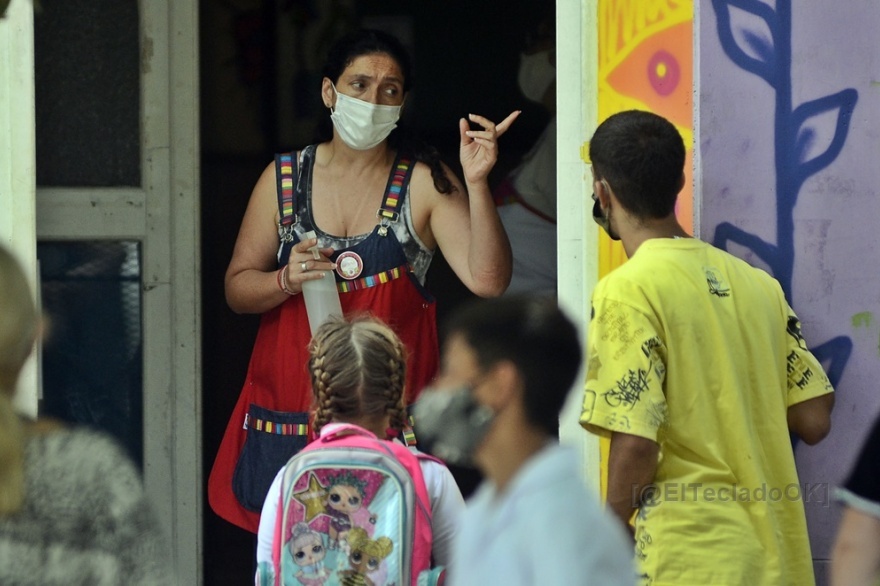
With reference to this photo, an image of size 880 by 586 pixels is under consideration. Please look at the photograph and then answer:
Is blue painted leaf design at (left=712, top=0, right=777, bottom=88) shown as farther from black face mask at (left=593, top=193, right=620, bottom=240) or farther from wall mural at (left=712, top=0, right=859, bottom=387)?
black face mask at (left=593, top=193, right=620, bottom=240)

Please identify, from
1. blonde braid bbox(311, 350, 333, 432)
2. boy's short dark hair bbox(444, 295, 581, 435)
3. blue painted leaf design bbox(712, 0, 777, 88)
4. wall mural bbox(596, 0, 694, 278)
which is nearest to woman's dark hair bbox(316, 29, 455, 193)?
wall mural bbox(596, 0, 694, 278)

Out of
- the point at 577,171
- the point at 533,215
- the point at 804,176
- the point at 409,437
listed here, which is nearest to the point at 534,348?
the point at 804,176

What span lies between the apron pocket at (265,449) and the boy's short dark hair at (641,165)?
164cm

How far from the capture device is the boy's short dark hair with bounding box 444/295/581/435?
92.4 inches

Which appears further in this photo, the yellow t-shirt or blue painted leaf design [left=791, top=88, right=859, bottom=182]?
blue painted leaf design [left=791, top=88, right=859, bottom=182]

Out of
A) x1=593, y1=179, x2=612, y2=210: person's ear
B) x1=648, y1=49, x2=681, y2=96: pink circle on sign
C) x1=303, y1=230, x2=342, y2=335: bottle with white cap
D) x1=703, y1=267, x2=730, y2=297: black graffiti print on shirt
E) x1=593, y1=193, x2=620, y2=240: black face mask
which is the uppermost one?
x1=648, y1=49, x2=681, y2=96: pink circle on sign

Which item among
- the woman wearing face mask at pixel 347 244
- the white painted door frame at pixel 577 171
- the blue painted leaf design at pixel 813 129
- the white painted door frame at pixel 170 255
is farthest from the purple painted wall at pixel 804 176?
the white painted door frame at pixel 170 255

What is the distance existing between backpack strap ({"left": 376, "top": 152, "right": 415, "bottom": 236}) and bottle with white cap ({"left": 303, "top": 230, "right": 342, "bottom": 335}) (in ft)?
0.73

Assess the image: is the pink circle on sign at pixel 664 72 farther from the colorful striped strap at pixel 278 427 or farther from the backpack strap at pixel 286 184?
the colorful striped strap at pixel 278 427

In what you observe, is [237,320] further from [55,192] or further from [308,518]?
[308,518]

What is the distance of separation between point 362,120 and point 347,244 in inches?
14.5

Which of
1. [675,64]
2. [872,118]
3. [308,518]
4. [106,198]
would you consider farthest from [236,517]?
[872,118]

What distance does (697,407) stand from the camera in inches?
119

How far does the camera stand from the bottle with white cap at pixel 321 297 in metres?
4.31
